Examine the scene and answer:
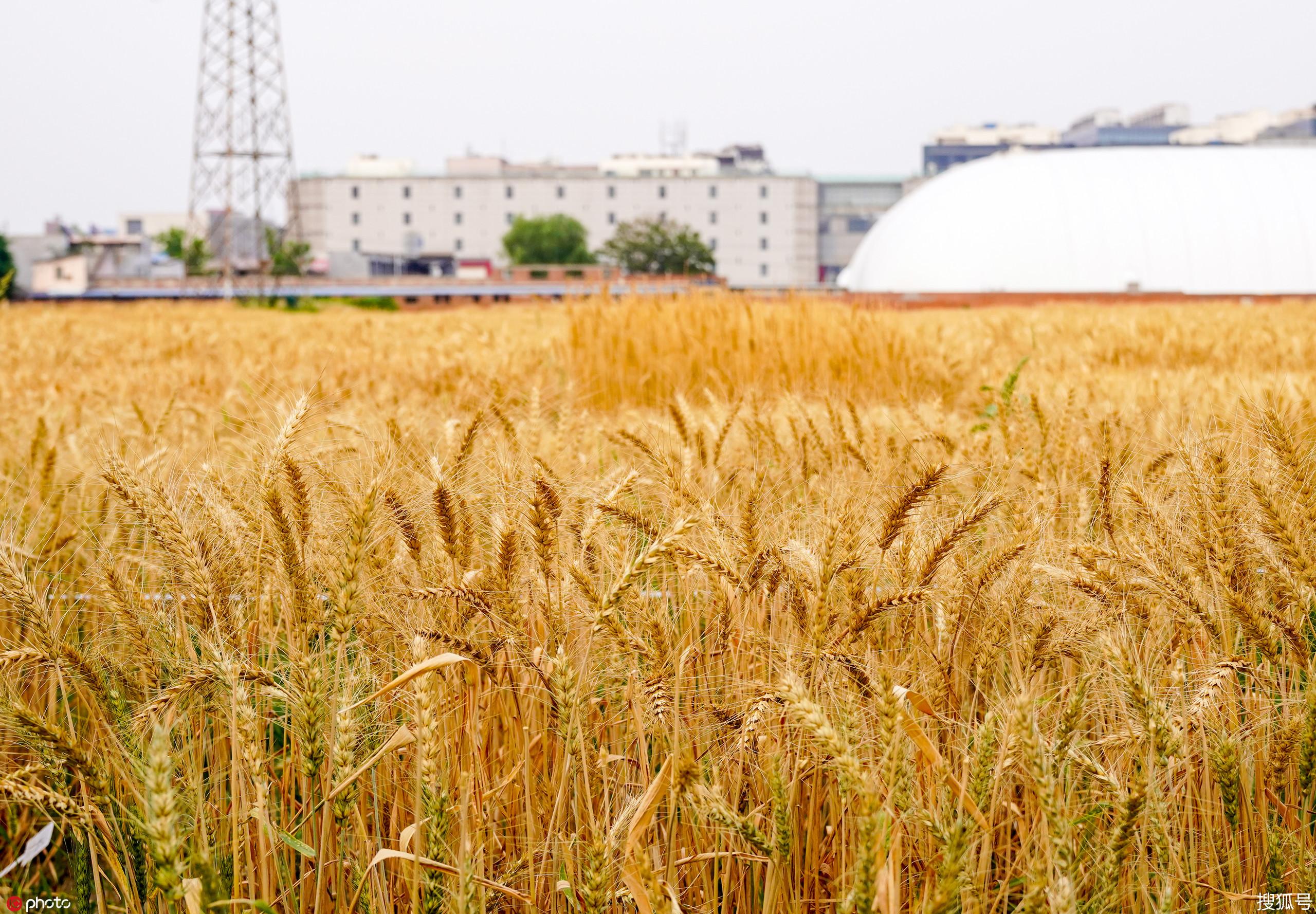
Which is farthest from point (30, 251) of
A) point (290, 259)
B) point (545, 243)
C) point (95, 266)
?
point (545, 243)

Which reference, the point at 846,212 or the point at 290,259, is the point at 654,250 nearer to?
the point at 846,212

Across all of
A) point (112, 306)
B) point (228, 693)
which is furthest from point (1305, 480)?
point (112, 306)

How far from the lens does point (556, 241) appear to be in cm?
7588

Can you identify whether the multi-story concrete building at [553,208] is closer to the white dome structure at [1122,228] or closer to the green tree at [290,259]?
the green tree at [290,259]

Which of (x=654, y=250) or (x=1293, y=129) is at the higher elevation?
(x=1293, y=129)

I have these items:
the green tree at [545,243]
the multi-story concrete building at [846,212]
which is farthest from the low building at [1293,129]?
the green tree at [545,243]

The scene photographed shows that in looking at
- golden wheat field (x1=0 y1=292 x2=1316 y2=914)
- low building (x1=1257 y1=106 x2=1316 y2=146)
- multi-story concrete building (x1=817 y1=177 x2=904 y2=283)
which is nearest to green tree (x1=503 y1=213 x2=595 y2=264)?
multi-story concrete building (x1=817 y1=177 x2=904 y2=283)

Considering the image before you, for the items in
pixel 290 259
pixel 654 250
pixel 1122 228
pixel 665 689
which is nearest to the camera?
pixel 665 689

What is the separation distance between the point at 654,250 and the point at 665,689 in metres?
69.1

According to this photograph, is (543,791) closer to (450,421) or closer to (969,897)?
(969,897)

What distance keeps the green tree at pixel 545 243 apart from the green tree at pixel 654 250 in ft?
11.9

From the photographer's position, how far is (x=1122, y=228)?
40.1 meters

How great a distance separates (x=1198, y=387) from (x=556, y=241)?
7424 centimetres

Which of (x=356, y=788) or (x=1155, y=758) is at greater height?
(x=1155, y=758)
